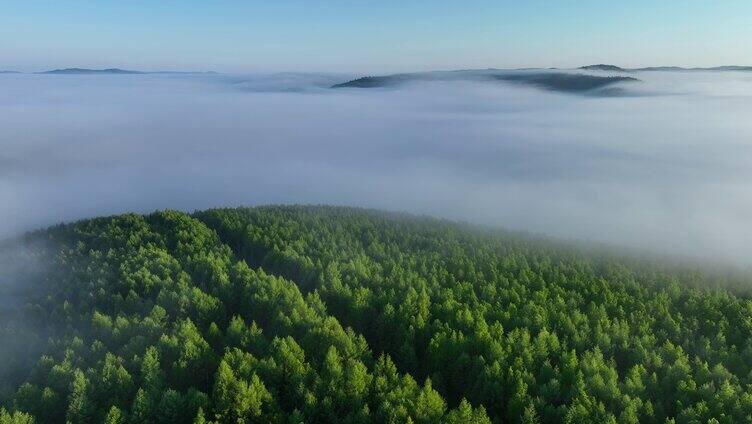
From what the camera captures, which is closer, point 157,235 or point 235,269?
point 235,269

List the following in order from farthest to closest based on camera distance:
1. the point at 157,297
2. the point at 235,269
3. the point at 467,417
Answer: the point at 235,269 < the point at 157,297 < the point at 467,417

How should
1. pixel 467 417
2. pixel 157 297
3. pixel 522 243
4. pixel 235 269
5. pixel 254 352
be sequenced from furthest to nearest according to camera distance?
pixel 522 243
pixel 235 269
pixel 157 297
pixel 254 352
pixel 467 417

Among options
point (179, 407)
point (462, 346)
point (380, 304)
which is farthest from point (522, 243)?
point (179, 407)

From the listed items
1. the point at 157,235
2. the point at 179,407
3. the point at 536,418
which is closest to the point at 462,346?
the point at 536,418

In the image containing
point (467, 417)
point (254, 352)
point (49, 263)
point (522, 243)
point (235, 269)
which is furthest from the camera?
point (522, 243)

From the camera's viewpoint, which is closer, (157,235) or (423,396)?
(423,396)

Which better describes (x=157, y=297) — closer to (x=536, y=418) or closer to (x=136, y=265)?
(x=136, y=265)

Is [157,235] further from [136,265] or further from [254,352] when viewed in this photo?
[254,352]
